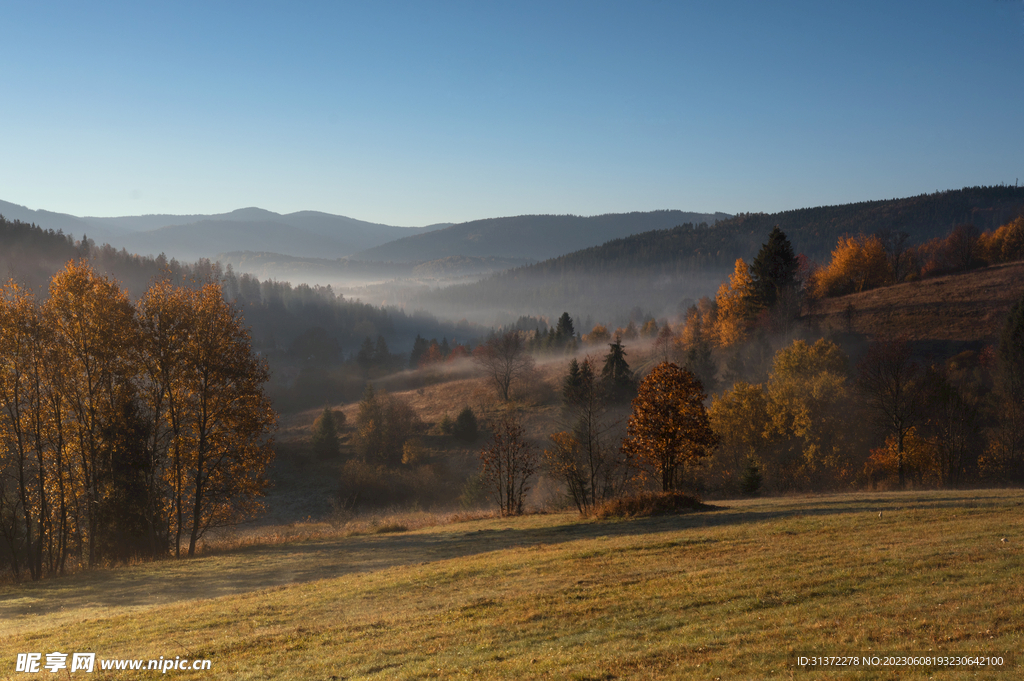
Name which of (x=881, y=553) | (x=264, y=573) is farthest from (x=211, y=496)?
(x=881, y=553)

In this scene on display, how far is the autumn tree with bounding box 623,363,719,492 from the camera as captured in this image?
112 feet

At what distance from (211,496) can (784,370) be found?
64.2 metres

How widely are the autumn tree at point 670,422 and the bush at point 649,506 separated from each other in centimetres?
506

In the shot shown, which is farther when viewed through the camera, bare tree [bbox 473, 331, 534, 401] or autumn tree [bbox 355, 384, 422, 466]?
bare tree [bbox 473, 331, 534, 401]

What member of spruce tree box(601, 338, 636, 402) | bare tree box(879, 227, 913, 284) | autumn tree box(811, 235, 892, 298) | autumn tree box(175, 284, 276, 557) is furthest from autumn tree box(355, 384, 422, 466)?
bare tree box(879, 227, 913, 284)

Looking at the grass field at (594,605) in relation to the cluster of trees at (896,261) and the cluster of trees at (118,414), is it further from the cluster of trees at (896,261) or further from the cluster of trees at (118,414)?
the cluster of trees at (896,261)

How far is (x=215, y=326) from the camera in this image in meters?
31.1

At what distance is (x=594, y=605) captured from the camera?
1248cm

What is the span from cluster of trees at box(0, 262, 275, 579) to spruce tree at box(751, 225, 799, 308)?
86314 millimetres

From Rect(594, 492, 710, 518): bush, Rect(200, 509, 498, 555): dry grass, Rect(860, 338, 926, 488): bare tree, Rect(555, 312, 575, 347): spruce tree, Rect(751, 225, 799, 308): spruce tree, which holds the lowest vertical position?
Rect(200, 509, 498, 555): dry grass

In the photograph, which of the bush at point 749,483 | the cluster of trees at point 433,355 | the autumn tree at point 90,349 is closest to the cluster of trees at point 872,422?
the bush at point 749,483

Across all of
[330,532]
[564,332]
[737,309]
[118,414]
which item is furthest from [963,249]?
[118,414]

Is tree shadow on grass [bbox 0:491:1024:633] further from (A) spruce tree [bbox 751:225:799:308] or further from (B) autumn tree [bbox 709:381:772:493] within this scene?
(A) spruce tree [bbox 751:225:799:308]

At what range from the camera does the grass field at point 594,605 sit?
8930 millimetres
